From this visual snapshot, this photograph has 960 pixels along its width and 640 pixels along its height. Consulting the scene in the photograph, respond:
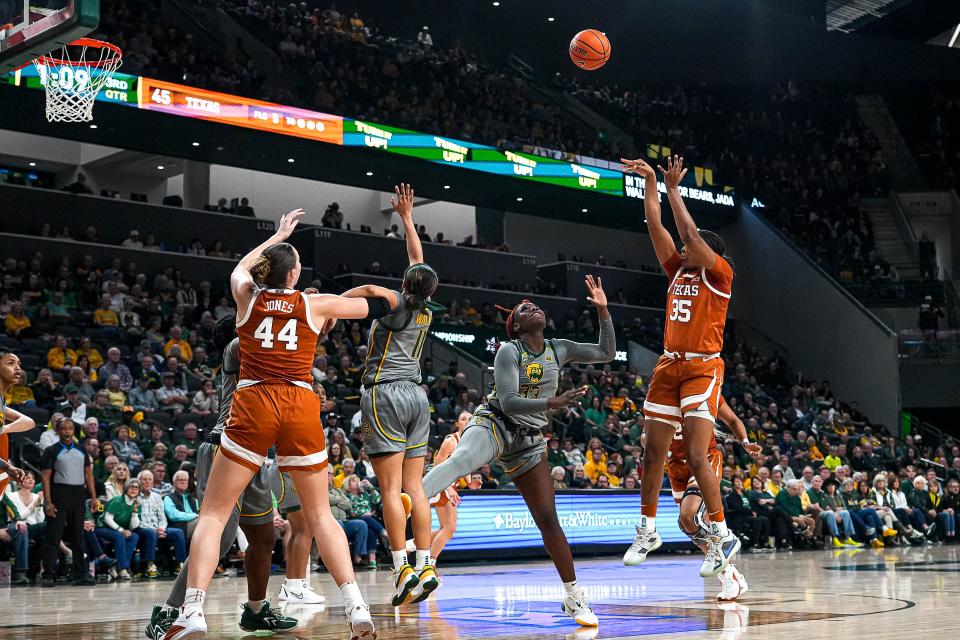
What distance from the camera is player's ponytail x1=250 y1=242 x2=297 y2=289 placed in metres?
5.18

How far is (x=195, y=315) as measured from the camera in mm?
20469

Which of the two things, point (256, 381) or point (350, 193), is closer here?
point (256, 381)

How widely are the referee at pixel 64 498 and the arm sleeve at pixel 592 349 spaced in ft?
23.4

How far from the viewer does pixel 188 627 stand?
4.71 m

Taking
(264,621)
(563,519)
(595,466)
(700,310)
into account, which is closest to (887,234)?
(595,466)

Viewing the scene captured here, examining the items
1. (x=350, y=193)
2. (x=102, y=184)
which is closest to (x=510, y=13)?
(x=350, y=193)

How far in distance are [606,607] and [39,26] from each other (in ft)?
19.4

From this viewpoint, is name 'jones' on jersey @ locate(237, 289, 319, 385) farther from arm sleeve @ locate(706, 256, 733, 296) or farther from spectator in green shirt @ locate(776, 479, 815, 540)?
spectator in green shirt @ locate(776, 479, 815, 540)

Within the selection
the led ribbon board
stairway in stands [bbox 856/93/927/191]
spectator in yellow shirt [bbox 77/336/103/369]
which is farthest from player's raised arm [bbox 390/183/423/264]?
stairway in stands [bbox 856/93/927/191]

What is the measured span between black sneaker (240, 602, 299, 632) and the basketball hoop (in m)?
7.68

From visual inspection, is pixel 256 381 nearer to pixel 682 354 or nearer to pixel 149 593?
pixel 682 354

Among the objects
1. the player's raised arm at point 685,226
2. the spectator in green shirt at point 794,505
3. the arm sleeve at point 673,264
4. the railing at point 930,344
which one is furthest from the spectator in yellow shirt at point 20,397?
the railing at point 930,344

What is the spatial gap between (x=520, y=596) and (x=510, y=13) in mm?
27308

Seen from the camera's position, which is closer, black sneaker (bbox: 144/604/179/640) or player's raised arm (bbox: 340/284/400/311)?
black sneaker (bbox: 144/604/179/640)
